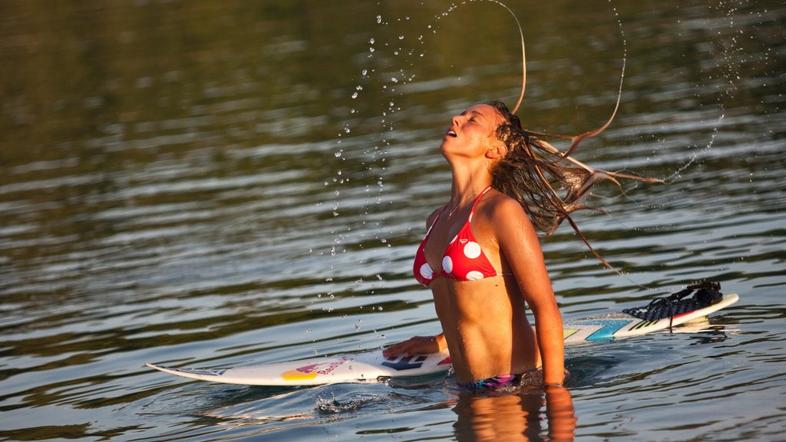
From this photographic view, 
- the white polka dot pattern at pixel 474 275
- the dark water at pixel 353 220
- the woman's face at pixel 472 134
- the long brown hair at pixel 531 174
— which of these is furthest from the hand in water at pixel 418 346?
the woman's face at pixel 472 134

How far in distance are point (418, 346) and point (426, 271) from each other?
1077 millimetres

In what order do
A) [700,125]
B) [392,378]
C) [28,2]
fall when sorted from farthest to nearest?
[28,2] → [700,125] → [392,378]

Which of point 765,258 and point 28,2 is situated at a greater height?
point 28,2

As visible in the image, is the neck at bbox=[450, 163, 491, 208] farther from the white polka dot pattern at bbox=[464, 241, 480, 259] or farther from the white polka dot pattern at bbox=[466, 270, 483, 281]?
the white polka dot pattern at bbox=[466, 270, 483, 281]

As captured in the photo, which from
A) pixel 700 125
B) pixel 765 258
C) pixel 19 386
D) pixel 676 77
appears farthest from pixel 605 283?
pixel 676 77

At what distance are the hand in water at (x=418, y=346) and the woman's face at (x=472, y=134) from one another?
157 centimetres

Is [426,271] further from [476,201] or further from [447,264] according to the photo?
[476,201]

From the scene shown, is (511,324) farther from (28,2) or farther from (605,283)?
(28,2)

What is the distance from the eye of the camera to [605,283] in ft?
33.7

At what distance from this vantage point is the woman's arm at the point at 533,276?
6.72 meters

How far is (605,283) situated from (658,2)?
1641 cm

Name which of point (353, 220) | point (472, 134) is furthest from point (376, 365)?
point (353, 220)

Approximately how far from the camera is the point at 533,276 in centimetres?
674

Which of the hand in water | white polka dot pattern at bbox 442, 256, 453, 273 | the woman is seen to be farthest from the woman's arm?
the hand in water
